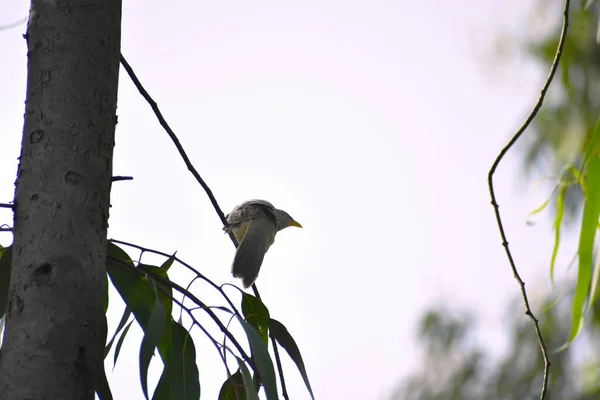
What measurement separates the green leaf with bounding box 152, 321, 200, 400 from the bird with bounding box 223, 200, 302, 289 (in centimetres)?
98

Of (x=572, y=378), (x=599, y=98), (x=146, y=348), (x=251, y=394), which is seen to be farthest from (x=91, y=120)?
(x=572, y=378)

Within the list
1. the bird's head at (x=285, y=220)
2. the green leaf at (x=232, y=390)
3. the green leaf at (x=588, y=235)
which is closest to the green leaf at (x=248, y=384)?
the green leaf at (x=232, y=390)

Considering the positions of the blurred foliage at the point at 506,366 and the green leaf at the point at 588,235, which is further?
the blurred foliage at the point at 506,366

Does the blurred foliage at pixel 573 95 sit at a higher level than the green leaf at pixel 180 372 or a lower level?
higher

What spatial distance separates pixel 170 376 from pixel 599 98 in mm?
4839

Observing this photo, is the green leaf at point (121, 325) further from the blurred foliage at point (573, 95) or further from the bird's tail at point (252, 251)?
the blurred foliage at point (573, 95)

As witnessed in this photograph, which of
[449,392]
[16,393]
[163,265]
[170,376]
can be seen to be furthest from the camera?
[449,392]

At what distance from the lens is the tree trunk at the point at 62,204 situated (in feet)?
4.76

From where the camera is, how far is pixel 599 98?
6113mm

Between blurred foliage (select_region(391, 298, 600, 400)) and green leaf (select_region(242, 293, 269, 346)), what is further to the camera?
blurred foliage (select_region(391, 298, 600, 400))

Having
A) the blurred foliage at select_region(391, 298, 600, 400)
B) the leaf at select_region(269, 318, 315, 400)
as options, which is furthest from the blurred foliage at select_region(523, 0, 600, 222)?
the leaf at select_region(269, 318, 315, 400)

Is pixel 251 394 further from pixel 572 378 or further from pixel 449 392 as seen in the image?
pixel 449 392

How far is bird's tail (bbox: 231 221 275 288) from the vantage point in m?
3.32

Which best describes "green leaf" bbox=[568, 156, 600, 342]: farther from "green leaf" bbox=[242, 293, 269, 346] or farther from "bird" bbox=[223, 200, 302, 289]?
"bird" bbox=[223, 200, 302, 289]
